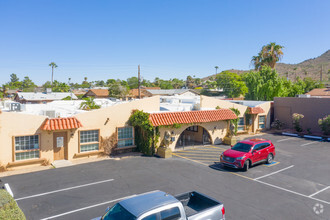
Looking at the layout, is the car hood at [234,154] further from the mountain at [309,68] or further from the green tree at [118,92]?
the mountain at [309,68]

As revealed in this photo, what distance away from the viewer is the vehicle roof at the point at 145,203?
6.64 m

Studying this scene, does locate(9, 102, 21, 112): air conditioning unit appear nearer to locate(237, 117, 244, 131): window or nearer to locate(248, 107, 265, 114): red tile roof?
locate(237, 117, 244, 131): window

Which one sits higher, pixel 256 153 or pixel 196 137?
pixel 256 153

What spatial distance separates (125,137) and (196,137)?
813 centimetres

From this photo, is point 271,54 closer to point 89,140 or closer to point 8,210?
point 89,140

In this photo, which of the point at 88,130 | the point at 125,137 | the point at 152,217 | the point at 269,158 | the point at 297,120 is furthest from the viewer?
the point at 297,120

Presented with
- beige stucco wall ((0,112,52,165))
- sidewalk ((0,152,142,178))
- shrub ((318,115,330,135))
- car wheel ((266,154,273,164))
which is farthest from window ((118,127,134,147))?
shrub ((318,115,330,135))

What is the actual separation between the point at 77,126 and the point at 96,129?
191 centimetres

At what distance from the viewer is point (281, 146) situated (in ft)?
73.0

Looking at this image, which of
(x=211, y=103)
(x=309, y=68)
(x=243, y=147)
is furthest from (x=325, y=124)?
(x=309, y=68)

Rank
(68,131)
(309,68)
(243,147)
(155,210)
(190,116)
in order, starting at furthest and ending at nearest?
(309,68) < (190,116) < (68,131) < (243,147) < (155,210)

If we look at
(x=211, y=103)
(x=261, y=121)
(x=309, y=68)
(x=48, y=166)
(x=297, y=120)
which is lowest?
(x=48, y=166)

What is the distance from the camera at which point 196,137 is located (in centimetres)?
2445

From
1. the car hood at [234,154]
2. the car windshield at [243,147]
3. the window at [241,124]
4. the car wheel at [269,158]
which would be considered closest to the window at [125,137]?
the car hood at [234,154]
